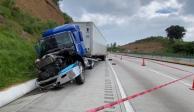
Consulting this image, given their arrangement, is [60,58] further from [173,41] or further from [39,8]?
[173,41]

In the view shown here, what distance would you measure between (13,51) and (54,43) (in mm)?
2445

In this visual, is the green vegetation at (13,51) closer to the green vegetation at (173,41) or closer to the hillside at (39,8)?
the hillside at (39,8)

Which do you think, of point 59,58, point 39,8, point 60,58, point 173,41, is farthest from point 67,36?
point 173,41

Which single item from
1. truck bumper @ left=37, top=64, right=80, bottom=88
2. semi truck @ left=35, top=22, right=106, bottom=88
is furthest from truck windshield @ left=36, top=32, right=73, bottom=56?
truck bumper @ left=37, top=64, right=80, bottom=88

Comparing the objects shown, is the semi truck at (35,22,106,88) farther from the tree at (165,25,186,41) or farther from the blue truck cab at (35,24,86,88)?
the tree at (165,25,186,41)

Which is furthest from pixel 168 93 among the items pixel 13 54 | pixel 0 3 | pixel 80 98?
pixel 0 3

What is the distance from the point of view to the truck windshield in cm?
1733

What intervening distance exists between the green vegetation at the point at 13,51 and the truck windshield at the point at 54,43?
1.29 m

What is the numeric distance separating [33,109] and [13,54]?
855cm

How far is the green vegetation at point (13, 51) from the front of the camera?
14.5 m

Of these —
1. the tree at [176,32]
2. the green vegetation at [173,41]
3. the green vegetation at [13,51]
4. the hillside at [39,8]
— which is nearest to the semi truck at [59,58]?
the green vegetation at [13,51]

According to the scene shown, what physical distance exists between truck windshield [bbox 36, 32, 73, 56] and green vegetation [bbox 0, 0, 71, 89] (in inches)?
50.9

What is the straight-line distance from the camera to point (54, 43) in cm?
1753

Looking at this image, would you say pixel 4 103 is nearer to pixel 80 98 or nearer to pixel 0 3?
pixel 80 98
